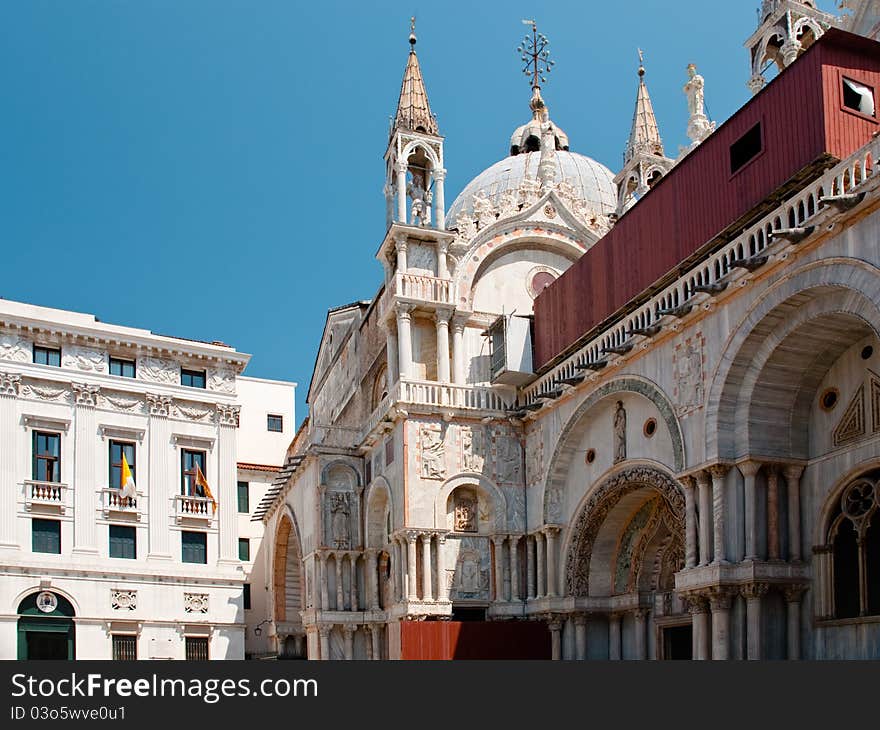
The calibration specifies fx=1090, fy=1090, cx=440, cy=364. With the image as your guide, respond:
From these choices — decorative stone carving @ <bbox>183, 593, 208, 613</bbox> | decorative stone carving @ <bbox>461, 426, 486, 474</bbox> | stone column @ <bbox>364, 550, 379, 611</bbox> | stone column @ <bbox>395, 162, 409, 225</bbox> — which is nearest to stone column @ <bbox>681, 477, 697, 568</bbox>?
decorative stone carving @ <bbox>461, 426, 486, 474</bbox>

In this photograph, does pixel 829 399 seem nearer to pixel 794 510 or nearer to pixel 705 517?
pixel 794 510

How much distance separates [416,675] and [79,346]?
26.9 m

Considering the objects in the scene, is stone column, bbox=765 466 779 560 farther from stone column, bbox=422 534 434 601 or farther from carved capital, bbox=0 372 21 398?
carved capital, bbox=0 372 21 398

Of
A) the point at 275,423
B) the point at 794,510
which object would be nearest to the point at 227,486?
the point at 275,423

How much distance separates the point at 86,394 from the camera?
37.6 m

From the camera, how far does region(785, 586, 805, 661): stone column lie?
20.7 m

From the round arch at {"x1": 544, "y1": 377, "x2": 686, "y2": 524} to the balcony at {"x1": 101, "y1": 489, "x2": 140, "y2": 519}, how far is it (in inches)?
629

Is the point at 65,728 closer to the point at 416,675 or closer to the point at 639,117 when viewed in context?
the point at 416,675

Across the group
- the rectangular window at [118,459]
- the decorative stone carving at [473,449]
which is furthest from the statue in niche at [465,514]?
the rectangular window at [118,459]

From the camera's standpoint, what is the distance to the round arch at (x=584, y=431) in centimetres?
2347

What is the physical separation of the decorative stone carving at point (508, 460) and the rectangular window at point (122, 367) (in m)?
15.0

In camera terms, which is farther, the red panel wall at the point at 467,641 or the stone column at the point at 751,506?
the red panel wall at the point at 467,641

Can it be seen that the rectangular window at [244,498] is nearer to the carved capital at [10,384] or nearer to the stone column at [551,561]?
the carved capital at [10,384]

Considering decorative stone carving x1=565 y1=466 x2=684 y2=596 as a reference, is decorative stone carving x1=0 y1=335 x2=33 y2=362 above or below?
above
